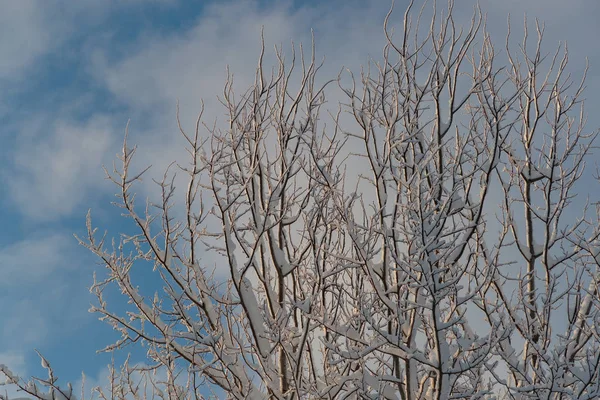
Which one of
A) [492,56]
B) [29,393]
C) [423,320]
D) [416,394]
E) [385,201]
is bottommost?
[416,394]

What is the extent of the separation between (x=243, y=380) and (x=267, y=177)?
6.77 feet

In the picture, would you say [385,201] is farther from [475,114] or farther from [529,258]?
[529,258]

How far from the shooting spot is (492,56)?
6.14 m

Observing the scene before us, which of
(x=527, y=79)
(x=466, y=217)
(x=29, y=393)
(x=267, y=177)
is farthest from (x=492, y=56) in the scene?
(x=29, y=393)

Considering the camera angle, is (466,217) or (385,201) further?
(466,217)

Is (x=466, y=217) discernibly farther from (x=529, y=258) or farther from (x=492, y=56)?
(x=492, y=56)

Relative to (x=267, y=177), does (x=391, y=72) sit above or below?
above

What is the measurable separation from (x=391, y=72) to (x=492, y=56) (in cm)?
138

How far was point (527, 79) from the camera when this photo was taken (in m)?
6.64

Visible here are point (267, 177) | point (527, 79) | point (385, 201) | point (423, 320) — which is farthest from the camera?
point (527, 79)

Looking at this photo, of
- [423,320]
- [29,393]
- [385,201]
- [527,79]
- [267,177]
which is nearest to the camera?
[29,393]

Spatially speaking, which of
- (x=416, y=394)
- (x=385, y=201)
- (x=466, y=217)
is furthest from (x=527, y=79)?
(x=416, y=394)

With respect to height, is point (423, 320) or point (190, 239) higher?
point (190, 239)

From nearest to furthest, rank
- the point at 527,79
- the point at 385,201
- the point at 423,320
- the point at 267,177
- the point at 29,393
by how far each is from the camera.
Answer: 1. the point at 29,393
2. the point at 385,201
3. the point at 423,320
4. the point at 267,177
5. the point at 527,79
